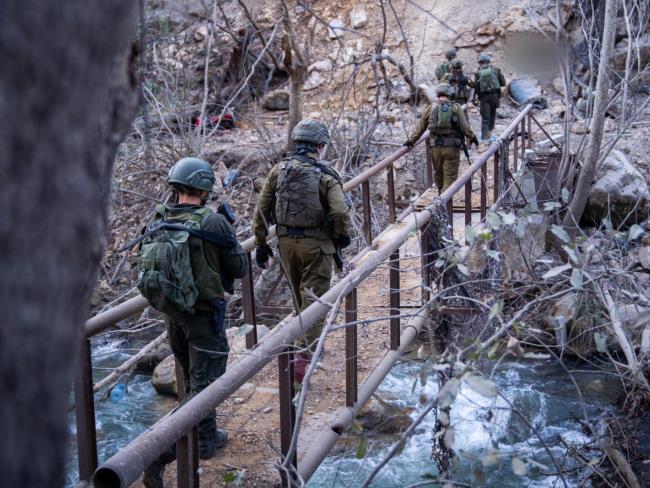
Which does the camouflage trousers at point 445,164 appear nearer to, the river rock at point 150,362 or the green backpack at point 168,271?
the river rock at point 150,362

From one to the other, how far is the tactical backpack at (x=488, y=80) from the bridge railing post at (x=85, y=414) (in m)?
10.2

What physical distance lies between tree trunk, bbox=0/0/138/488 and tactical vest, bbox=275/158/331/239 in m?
3.97

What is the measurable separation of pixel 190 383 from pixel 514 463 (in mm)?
2087

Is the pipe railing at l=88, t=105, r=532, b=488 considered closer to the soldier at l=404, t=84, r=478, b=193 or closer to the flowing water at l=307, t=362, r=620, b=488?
the flowing water at l=307, t=362, r=620, b=488

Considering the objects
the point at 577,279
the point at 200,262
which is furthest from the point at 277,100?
the point at 577,279

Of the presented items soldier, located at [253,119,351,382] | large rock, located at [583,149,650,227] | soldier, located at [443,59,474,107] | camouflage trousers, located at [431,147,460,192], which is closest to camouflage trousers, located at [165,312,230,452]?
soldier, located at [253,119,351,382]

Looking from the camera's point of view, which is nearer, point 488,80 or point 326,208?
point 326,208

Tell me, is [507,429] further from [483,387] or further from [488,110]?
[488,110]

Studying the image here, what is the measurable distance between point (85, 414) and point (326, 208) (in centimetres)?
204

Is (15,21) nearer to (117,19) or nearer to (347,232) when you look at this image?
(117,19)

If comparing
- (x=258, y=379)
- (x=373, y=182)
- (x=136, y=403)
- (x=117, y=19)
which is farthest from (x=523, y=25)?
(x=117, y=19)

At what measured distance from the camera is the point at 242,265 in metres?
3.96

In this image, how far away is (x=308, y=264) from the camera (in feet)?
16.5

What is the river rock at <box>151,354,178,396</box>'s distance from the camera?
747 cm
